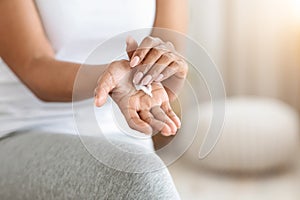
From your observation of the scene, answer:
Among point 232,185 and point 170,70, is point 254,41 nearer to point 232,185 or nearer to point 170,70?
point 232,185

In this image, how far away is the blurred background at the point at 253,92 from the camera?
202 cm

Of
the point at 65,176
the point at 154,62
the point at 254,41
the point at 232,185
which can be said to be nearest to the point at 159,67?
the point at 154,62

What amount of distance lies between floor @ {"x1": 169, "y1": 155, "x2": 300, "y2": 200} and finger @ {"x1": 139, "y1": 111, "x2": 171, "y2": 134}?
1.12 meters

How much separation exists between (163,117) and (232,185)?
4.17 ft

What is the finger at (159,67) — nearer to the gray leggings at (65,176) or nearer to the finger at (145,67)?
the finger at (145,67)

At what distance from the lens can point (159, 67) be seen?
27.7 inches

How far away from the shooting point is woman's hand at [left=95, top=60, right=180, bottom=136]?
70cm

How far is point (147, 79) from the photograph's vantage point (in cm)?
71

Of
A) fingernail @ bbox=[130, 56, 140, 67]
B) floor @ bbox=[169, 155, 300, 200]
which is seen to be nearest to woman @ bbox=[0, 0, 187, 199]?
fingernail @ bbox=[130, 56, 140, 67]

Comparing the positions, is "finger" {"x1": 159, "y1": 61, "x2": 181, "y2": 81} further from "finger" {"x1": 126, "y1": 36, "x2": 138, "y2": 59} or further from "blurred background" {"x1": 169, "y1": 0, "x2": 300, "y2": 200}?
"blurred background" {"x1": 169, "y1": 0, "x2": 300, "y2": 200}

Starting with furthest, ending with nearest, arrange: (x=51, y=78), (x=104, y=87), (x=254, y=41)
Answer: (x=254, y=41)
(x=51, y=78)
(x=104, y=87)

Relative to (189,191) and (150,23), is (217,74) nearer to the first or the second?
(150,23)

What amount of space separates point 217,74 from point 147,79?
0.28 ft

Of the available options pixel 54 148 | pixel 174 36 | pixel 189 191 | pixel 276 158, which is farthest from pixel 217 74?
pixel 276 158
